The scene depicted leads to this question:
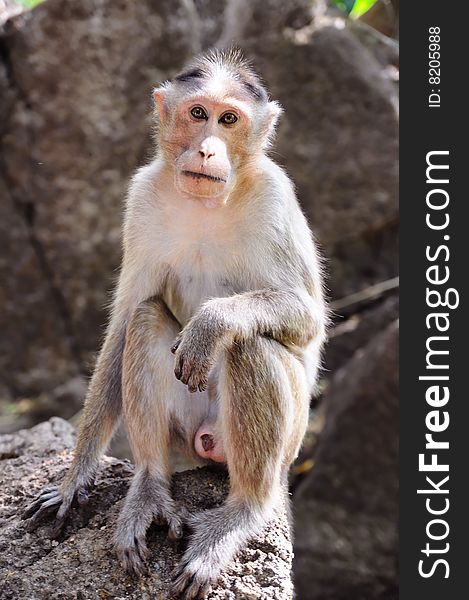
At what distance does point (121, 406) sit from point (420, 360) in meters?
1.74

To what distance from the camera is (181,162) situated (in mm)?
4391

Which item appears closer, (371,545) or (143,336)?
(143,336)

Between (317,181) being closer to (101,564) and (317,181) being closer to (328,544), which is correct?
(328,544)

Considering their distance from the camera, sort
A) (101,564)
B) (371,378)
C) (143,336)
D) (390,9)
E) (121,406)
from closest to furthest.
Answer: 1. (101,564)
2. (143,336)
3. (121,406)
4. (371,378)
5. (390,9)

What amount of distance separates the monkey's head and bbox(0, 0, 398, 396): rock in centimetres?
407

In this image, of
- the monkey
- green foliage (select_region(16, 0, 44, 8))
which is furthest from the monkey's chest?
green foliage (select_region(16, 0, 44, 8))

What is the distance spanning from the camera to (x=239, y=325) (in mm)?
4160

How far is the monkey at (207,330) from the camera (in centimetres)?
415

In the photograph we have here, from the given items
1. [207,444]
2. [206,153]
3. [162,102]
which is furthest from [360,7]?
[207,444]

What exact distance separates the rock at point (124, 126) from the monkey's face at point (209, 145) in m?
4.35

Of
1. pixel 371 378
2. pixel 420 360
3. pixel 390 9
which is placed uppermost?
pixel 390 9

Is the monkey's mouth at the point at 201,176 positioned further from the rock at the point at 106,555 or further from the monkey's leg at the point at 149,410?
the rock at the point at 106,555

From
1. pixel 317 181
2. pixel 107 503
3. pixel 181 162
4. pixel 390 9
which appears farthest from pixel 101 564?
pixel 390 9

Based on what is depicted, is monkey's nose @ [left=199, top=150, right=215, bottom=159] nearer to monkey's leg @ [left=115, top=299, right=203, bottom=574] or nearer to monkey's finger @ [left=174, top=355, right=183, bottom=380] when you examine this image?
monkey's leg @ [left=115, top=299, right=203, bottom=574]
